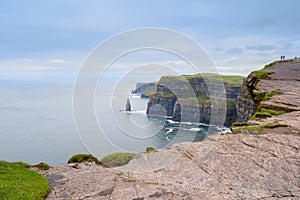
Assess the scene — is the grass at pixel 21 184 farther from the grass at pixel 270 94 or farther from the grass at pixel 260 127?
the grass at pixel 270 94

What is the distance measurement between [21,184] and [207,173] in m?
10.2

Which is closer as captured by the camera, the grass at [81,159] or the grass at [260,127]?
the grass at [260,127]

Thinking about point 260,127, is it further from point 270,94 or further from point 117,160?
point 117,160

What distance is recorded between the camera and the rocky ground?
10727 millimetres

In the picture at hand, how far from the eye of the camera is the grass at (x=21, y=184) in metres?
11.8

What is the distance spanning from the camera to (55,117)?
14625cm

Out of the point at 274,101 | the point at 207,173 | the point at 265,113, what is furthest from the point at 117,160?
the point at 274,101

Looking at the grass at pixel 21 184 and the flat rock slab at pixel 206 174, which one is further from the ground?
the flat rock slab at pixel 206 174

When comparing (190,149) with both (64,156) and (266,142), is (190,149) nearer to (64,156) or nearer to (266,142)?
(266,142)

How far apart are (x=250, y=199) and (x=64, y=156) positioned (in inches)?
3123

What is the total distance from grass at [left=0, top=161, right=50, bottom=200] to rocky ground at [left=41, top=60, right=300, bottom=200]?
60 centimetres

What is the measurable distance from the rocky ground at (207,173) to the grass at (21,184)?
0.60 metres

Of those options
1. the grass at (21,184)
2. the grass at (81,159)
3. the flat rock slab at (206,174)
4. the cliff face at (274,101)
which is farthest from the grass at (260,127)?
the grass at (21,184)

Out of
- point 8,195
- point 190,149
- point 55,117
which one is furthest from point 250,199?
point 55,117
